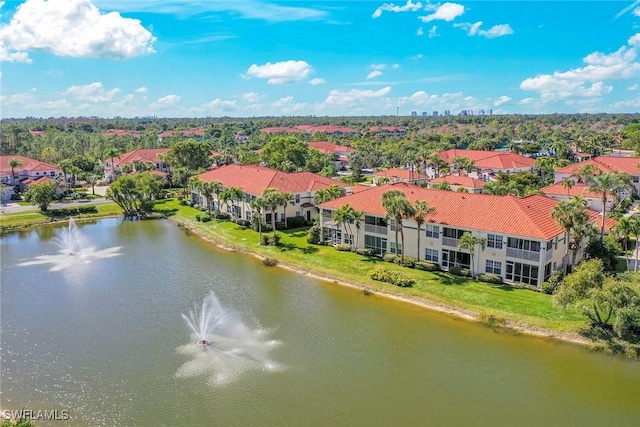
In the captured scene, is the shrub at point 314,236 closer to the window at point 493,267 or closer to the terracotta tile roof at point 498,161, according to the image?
the window at point 493,267

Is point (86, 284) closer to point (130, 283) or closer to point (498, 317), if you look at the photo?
point (130, 283)

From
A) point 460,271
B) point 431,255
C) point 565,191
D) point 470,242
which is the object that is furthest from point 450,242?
point 565,191

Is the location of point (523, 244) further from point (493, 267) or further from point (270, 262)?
point (270, 262)

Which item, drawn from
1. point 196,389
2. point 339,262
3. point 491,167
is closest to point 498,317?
point 339,262

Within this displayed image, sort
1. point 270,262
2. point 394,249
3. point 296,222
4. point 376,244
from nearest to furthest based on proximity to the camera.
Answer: point 394,249 < point 270,262 < point 376,244 < point 296,222

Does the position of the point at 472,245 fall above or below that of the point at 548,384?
above

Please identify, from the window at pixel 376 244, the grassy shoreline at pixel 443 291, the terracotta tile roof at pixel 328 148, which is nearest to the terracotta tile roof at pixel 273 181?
the grassy shoreline at pixel 443 291
